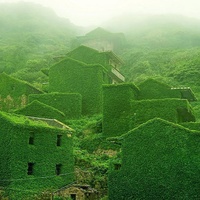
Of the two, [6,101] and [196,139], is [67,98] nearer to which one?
[6,101]

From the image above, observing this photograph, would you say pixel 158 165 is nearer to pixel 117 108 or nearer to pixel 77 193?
pixel 77 193

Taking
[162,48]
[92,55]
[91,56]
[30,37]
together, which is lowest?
[91,56]

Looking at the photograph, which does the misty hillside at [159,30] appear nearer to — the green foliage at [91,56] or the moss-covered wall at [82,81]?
the green foliage at [91,56]

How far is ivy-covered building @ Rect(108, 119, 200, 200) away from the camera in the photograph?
2569 centimetres

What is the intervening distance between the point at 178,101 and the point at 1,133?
16.1 m

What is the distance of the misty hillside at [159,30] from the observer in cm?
10156

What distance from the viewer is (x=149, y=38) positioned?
106938mm

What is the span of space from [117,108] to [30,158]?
1236 cm

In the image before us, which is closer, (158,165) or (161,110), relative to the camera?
(158,165)

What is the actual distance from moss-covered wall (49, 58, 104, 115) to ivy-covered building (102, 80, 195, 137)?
948cm

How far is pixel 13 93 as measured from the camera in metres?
52.5

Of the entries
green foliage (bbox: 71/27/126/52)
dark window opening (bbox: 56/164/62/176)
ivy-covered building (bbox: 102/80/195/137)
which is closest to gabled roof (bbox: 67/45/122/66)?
ivy-covered building (bbox: 102/80/195/137)

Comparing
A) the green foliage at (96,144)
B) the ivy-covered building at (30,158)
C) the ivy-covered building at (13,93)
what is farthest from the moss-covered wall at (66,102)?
the ivy-covered building at (30,158)

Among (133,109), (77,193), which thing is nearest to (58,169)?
(77,193)
